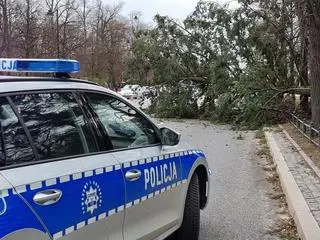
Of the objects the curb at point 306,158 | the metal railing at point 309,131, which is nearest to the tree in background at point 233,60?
the metal railing at point 309,131

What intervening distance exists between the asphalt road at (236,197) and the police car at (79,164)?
1.43m

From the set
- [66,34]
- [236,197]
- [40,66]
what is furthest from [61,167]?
[66,34]

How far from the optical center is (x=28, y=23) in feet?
97.5

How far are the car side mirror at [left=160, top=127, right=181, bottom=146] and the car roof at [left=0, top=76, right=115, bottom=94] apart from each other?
776 mm

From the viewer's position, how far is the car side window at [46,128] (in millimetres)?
3092

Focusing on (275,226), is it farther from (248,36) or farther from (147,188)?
(248,36)

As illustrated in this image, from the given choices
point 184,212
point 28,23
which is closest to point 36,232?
point 184,212

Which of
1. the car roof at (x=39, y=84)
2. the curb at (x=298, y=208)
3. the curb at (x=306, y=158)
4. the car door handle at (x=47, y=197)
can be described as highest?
the car roof at (x=39, y=84)

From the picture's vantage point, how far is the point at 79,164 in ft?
11.3

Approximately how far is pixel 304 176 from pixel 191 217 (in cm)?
408

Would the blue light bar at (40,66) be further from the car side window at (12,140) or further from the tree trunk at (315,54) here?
the tree trunk at (315,54)

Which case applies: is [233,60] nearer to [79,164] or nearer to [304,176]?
[304,176]

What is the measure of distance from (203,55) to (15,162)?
72.6ft

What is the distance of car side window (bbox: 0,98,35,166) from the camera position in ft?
9.84
